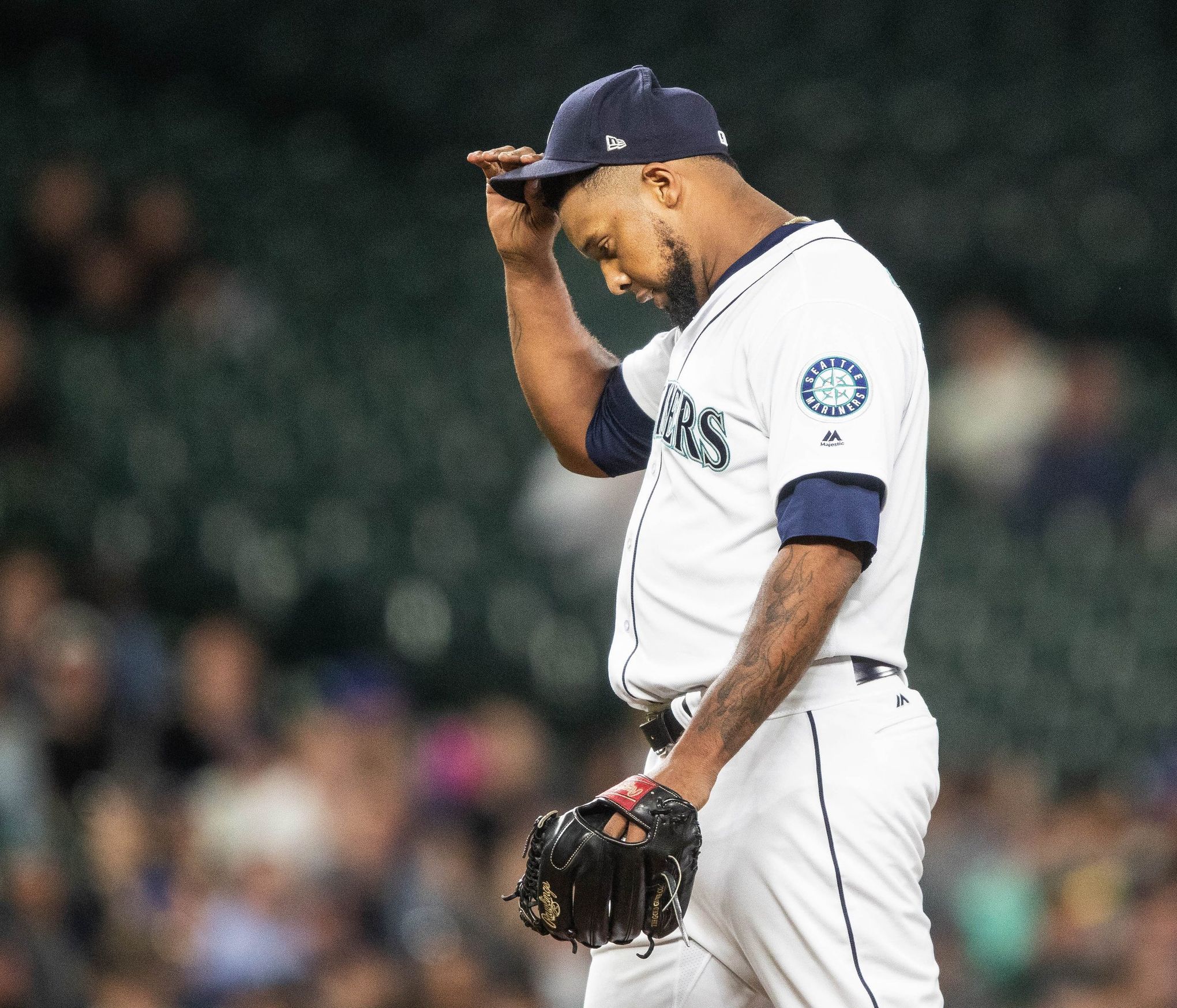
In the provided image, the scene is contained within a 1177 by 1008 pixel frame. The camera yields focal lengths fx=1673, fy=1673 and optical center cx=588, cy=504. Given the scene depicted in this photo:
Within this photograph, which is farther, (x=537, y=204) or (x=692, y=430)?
(x=537, y=204)

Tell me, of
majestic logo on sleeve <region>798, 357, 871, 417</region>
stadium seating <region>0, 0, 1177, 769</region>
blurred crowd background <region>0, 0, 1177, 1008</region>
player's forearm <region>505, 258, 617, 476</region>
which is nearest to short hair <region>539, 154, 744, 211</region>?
player's forearm <region>505, 258, 617, 476</region>

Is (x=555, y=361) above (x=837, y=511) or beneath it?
above

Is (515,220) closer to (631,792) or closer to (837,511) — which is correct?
(837,511)

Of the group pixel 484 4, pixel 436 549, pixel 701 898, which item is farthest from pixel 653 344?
pixel 484 4

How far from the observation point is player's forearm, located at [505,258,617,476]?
7.89ft

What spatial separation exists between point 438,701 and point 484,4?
229 inches

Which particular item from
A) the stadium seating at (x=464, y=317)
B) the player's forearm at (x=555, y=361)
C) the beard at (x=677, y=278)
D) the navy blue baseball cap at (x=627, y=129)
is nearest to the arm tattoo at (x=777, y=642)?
the beard at (x=677, y=278)

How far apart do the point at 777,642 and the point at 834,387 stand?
0.29 m

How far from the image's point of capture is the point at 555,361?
7.95 ft

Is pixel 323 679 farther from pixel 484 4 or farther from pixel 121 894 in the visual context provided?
pixel 484 4

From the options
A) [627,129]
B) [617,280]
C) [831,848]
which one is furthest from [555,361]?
[831,848]

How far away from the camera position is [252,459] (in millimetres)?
5910

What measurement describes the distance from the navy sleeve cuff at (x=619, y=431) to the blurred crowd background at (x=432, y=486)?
2.03 meters

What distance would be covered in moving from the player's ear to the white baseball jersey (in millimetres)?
121
